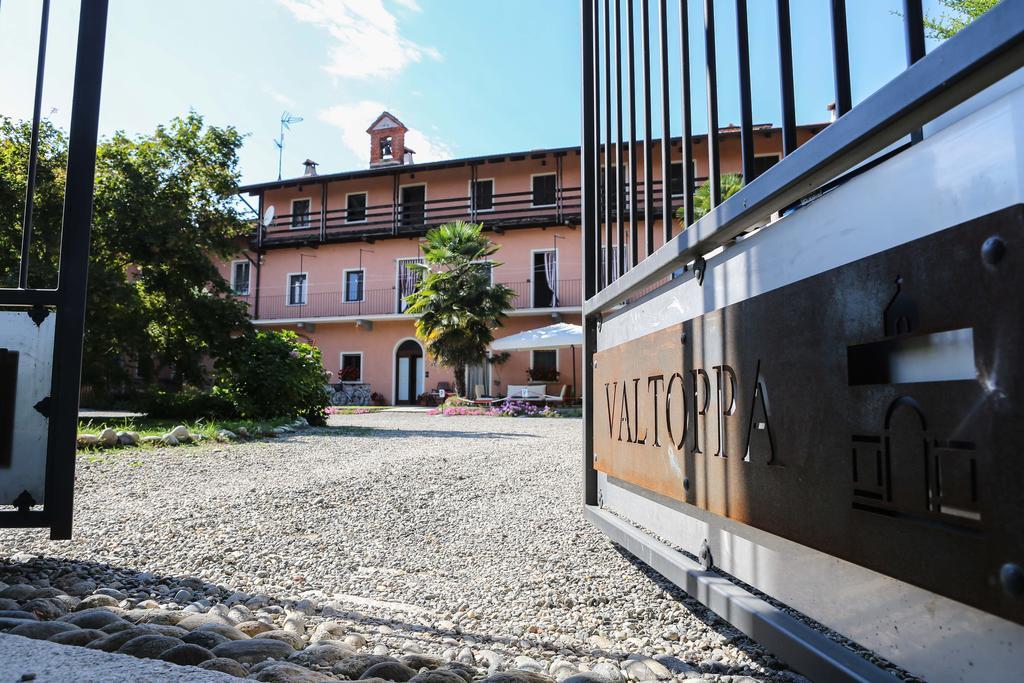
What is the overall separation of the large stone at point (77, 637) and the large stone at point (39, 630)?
0.04 meters

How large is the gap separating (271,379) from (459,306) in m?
7.59

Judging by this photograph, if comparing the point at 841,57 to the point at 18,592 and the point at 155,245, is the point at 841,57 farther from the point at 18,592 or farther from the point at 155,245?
the point at 155,245

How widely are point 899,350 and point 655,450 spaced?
1.10m

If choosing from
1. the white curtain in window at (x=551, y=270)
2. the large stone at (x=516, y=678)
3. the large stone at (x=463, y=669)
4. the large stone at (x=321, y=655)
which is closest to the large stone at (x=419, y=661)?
the large stone at (x=463, y=669)

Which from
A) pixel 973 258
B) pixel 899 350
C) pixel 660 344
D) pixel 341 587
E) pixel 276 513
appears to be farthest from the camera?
pixel 276 513

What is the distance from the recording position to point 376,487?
4309 mm

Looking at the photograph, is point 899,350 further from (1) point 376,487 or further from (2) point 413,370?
(2) point 413,370

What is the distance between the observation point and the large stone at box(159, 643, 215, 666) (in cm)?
144

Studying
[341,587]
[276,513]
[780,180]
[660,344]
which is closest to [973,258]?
[780,180]

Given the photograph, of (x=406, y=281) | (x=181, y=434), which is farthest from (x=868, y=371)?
(x=406, y=281)

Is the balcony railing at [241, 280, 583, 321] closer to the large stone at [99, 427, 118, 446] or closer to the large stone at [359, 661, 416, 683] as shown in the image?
the large stone at [99, 427, 118, 446]

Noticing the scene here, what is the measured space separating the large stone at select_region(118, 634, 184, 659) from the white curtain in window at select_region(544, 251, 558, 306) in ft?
65.2

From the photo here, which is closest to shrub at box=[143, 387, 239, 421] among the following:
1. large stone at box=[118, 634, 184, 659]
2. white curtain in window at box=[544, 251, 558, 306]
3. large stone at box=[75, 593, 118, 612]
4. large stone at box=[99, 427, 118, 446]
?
large stone at box=[99, 427, 118, 446]

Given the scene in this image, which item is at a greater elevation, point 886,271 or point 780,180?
point 780,180
